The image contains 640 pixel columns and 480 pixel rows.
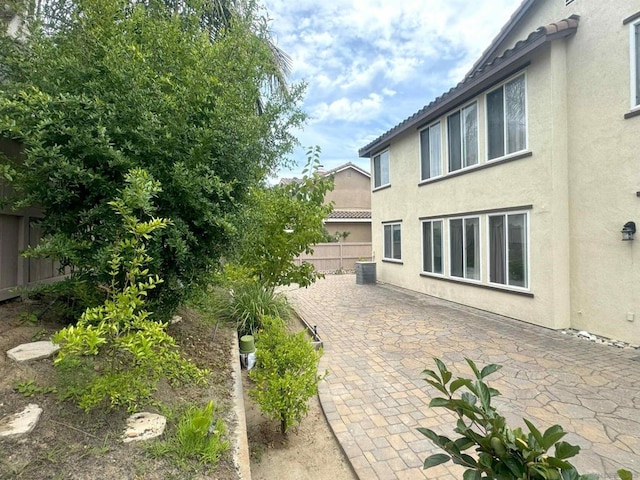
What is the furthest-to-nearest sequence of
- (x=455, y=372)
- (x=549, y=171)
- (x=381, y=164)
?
(x=381, y=164), (x=549, y=171), (x=455, y=372)

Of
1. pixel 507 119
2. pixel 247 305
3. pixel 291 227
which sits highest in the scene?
pixel 507 119

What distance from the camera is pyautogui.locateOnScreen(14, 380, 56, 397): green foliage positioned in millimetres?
→ 2311

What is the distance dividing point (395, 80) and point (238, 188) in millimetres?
11100

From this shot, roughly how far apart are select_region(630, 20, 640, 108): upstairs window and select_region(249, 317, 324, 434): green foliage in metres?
6.63

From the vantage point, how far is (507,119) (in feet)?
24.6

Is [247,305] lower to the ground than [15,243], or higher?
lower

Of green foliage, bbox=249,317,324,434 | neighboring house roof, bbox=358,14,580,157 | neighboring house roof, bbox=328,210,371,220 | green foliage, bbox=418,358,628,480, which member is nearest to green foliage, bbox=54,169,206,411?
green foliage, bbox=249,317,324,434

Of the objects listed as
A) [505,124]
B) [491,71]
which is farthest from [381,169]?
[491,71]

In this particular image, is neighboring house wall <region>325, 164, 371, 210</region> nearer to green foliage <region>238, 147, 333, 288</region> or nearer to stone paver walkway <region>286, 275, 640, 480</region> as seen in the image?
stone paver walkway <region>286, 275, 640, 480</region>

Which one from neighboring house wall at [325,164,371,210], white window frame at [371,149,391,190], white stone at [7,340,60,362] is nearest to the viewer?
white stone at [7,340,60,362]

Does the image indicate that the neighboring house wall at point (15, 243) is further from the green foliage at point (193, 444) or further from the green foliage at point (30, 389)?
the green foliage at point (193, 444)

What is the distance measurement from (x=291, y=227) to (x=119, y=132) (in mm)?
3733

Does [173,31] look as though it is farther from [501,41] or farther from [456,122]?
[501,41]

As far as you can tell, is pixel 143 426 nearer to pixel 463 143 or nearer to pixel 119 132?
pixel 119 132
